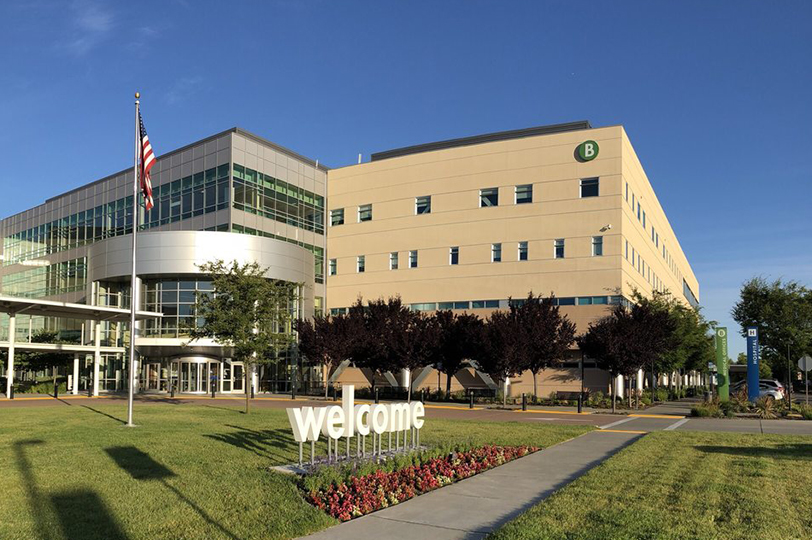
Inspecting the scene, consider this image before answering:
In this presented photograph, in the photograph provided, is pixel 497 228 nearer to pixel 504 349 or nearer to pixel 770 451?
pixel 504 349

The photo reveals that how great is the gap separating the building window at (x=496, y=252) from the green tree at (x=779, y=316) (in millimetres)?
20576

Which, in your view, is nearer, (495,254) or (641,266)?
(495,254)

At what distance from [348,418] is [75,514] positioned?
537cm

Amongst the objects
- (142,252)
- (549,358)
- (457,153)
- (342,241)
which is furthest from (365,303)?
(549,358)

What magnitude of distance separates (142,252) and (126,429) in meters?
30.9

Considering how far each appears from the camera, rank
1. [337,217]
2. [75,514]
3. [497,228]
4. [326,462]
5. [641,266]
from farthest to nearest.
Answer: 1. [337,217]
2. [641,266]
3. [497,228]
4. [326,462]
5. [75,514]

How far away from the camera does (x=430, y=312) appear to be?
5241 cm

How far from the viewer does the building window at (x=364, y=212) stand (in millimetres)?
57653

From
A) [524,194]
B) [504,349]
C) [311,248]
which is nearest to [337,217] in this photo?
[311,248]

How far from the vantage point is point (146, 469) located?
12.6 meters

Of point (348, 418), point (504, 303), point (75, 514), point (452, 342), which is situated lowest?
point (75, 514)

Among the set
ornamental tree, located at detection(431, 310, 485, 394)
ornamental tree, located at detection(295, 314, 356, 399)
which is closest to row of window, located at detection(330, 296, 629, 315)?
ornamental tree, located at detection(431, 310, 485, 394)

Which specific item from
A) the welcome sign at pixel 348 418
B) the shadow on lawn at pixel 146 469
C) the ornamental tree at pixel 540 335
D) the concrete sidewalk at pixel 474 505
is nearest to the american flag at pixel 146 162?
the shadow on lawn at pixel 146 469

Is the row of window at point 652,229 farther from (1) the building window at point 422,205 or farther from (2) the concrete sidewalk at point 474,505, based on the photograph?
(2) the concrete sidewalk at point 474,505
